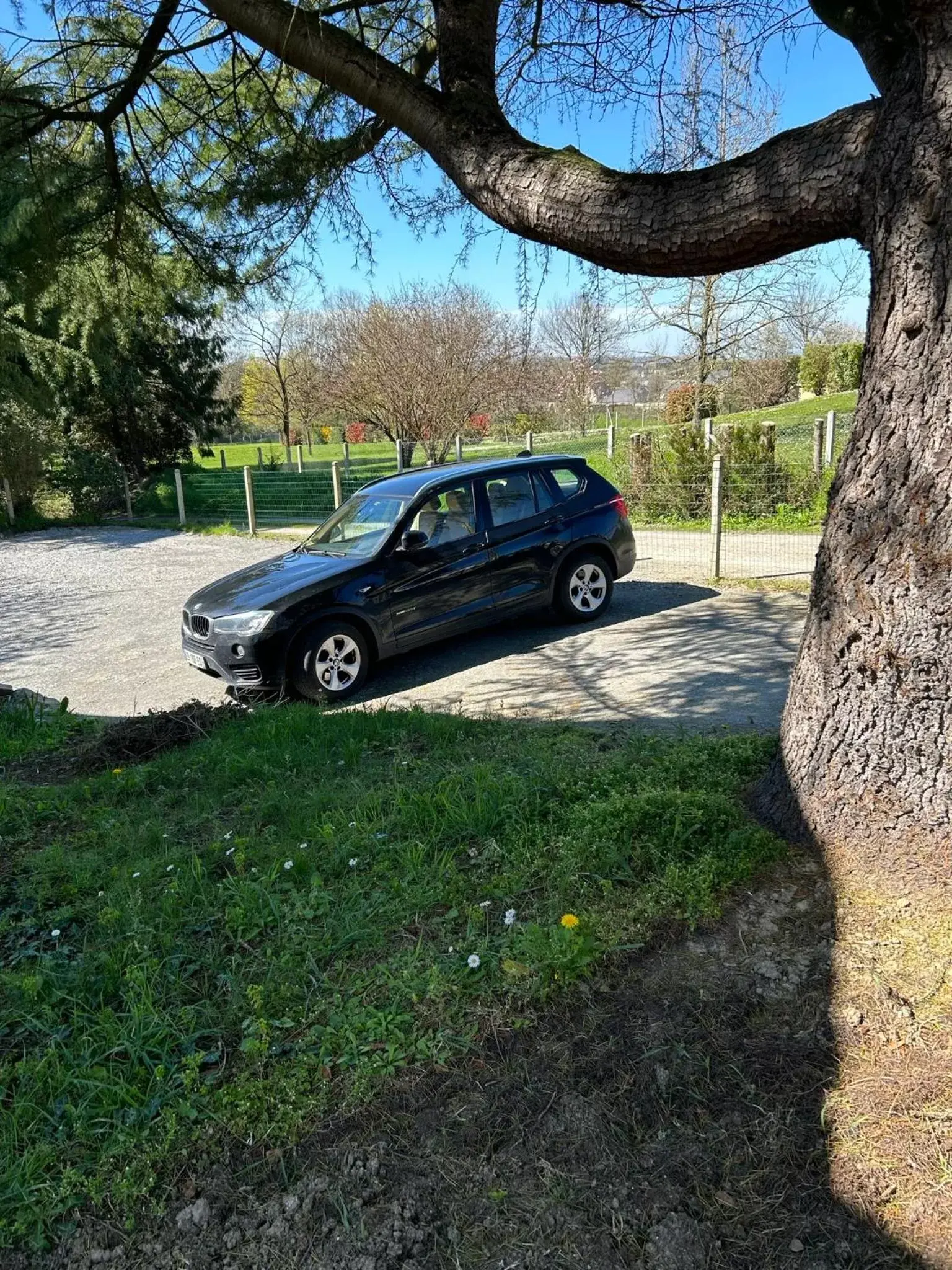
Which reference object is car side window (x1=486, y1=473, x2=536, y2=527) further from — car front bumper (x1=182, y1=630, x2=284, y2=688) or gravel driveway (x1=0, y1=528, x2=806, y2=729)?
car front bumper (x1=182, y1=630, x2=284, y2=688)

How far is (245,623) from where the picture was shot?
6.78m

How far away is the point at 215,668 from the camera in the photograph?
700 cm

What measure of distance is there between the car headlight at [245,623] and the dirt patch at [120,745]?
0.76 m

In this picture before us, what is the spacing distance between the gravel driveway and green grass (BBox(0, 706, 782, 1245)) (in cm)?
168

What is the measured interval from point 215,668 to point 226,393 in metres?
36.7

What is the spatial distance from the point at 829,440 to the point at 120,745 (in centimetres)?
1174

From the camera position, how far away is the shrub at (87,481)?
24.0m

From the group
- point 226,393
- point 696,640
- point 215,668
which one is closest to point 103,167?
point 215,668

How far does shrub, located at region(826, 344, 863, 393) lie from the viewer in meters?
31.7

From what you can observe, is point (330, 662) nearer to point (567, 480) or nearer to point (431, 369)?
point (567, 480)

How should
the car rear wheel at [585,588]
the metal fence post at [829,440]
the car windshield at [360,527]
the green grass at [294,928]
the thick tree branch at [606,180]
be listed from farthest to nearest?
the metal fence post at [829,440] < the car rear wheel at [585,588] < the car windshield at [360,527] < the thick tree branch at [606,180] < the green grass at [294,928]

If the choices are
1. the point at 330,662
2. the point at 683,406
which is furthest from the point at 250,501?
the point at 683,406

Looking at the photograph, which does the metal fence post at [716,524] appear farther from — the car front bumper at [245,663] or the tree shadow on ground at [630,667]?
the car front bumper at [245,663]

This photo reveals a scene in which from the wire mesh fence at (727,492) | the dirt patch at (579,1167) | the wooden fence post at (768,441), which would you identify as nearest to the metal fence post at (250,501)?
the wire mesh fence at (727,492)
